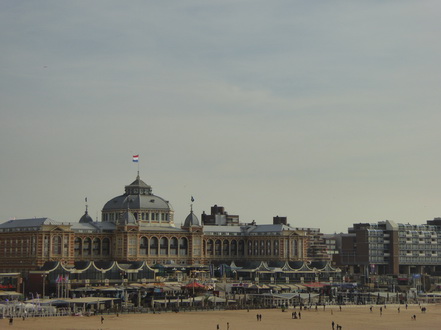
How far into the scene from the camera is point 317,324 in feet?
495

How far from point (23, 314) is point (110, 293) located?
36954 mm

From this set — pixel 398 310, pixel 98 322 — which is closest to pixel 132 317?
pixel 98 322

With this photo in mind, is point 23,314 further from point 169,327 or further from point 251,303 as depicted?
point 251,303

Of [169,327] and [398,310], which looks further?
[398,310]

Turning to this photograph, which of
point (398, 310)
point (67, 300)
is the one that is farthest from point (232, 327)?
point (398, 310)

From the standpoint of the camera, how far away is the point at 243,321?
153250 mm

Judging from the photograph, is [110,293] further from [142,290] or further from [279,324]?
[279,324]

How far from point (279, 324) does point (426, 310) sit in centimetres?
5317

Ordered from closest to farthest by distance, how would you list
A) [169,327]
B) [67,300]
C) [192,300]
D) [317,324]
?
[169,327] < [317,324] < [67,300] < [192,300]

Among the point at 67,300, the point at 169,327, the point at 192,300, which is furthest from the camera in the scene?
the point at 192,300

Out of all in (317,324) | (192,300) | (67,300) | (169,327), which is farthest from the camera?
(192,300)

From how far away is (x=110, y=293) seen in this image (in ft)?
629

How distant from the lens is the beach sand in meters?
143

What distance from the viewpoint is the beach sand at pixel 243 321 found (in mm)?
143062
